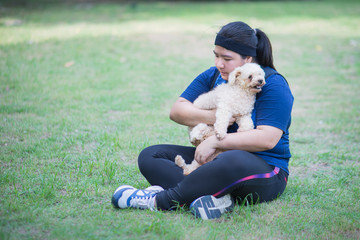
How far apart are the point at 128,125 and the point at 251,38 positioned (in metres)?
2.74

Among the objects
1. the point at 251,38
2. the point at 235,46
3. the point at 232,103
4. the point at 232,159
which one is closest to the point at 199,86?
the point at 232,103

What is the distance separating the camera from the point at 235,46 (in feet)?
10.4

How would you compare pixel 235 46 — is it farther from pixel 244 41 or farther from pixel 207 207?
pixel 207 207

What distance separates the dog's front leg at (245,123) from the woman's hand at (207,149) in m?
0.24

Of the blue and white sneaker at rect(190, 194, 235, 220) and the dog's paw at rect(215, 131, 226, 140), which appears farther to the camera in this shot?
the dog's paw at rect(215, 131, 226, 140)

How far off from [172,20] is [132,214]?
1321cm

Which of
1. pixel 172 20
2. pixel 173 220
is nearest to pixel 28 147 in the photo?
pixel 173 220

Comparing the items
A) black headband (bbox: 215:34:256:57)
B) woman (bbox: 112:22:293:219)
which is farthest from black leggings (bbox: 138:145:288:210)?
black headband (bbox: 215:34:256:57)

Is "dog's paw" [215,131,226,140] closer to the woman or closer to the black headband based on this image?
the woman

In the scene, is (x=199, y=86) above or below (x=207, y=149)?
above

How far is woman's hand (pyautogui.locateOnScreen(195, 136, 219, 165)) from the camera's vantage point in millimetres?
3164

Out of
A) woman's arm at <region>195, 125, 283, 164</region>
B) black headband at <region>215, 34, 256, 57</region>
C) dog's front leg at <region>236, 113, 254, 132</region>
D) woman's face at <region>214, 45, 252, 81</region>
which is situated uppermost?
black headband at <region>215, 34, 256, 57</region>

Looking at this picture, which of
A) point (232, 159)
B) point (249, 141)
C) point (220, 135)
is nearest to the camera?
point (232, 159)

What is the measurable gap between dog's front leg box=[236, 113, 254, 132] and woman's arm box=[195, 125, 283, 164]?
0.11 meters
